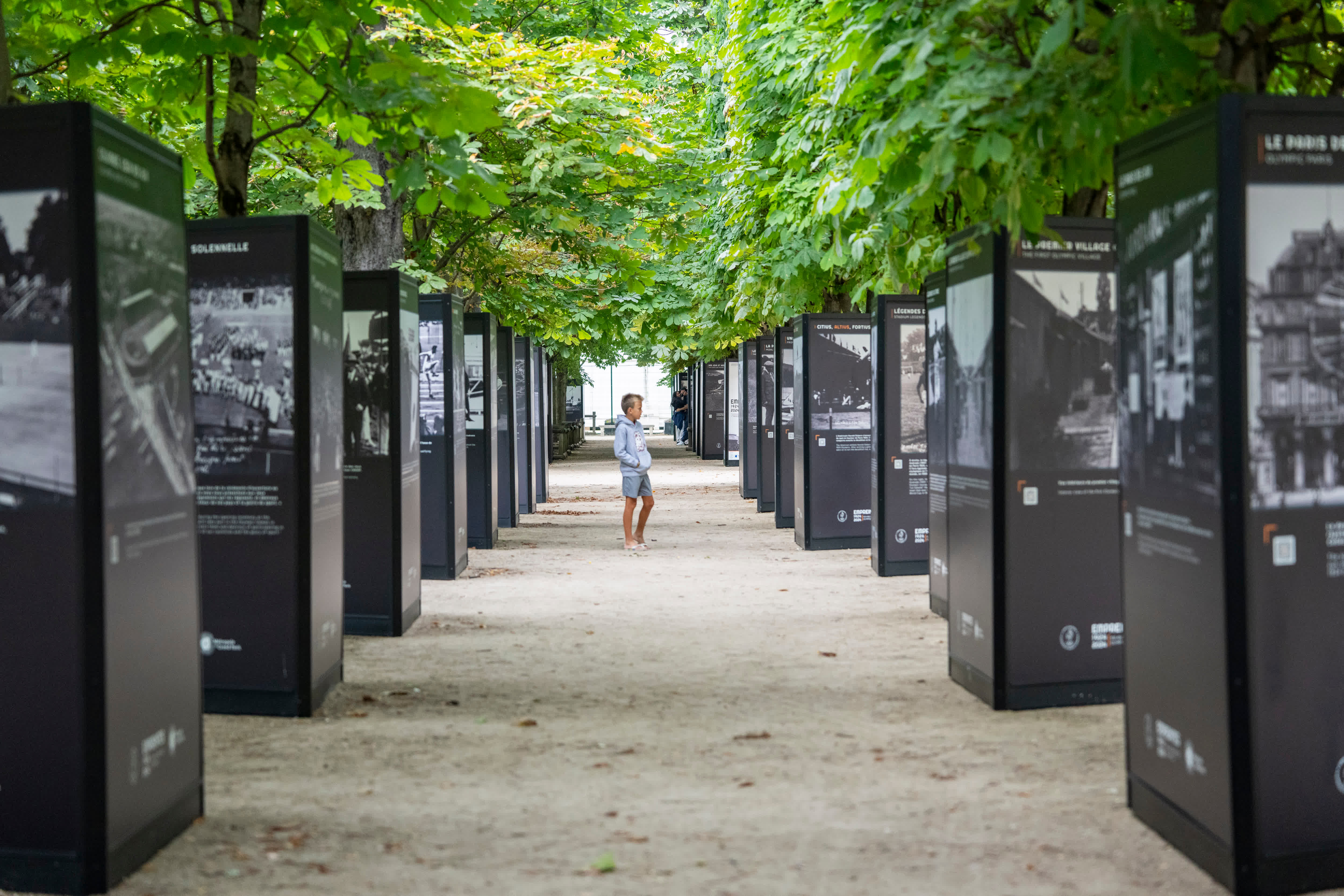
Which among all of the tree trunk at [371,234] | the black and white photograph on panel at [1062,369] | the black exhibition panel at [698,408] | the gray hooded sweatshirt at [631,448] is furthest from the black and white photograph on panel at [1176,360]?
the black exhibition panel at [698,408]

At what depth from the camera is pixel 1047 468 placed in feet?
23.3

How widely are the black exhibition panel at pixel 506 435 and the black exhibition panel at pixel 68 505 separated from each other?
13978 millimetres

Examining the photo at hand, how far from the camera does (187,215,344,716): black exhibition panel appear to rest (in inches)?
275

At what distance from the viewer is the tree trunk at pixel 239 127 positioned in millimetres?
7793

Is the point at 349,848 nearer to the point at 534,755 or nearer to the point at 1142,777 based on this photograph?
the point at 534,755

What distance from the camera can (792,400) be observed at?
1844 centimetres

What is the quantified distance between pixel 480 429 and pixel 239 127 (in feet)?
27.5

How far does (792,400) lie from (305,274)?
12.1 meters

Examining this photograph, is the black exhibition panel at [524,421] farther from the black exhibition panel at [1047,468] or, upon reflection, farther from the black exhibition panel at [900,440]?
the black exhibition panel at [1047,468]

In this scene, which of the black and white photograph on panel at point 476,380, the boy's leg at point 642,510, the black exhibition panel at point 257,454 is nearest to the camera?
the black exhibition panel at point 257,454

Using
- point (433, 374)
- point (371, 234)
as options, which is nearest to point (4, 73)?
point (433, 374)

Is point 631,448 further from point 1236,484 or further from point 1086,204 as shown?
point 1236,484

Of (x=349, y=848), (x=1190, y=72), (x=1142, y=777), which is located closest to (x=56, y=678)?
(x=349, y=848)

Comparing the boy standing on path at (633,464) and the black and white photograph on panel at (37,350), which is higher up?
the black and white photograph on panel at (37,350)
